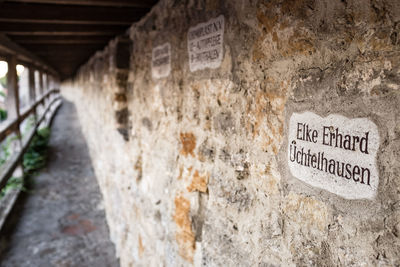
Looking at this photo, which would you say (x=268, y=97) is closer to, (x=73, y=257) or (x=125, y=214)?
(x=125, y=214)

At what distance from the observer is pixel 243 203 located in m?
1.26

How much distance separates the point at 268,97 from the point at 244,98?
0.15m

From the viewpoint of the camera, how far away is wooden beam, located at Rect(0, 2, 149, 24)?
7.69ft

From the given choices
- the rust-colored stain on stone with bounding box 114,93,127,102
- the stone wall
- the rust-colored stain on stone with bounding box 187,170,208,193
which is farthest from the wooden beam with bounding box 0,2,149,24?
the rust-colored stain on stone with bounding box 187,170,208,193

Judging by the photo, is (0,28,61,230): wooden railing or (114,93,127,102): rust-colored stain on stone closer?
(114,93,127,102): rust-colored stain on stone

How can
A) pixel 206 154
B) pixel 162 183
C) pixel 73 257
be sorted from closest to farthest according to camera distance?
pixel 206 154
pixel 162 183
pixel 73 257

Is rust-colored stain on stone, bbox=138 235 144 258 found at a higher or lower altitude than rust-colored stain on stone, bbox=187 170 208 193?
lower

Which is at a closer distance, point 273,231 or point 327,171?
point 327,171

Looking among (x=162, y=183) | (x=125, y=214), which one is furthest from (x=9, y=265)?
(x=162, y=183)

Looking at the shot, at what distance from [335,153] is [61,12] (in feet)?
7.56

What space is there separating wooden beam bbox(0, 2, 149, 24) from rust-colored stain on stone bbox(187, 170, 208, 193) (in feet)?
4.58

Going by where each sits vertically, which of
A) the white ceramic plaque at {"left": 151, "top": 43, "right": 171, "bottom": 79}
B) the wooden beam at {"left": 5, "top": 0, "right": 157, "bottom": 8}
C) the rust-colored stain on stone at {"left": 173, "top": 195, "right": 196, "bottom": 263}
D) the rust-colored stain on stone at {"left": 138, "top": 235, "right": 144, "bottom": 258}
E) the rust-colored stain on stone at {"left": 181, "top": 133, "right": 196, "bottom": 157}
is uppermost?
the wooden beam at {"left": 5, "top": 0, "right": 157, "bottom": 8}

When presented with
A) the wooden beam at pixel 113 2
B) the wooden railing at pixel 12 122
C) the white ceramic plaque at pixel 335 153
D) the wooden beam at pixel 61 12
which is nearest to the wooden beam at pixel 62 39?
the wooden railing at pixel 12 122

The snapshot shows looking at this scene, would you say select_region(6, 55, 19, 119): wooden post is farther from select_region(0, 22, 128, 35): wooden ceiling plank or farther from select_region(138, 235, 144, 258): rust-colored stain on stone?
select_region(138, 235, 144, 258): rust-colored stain on stone
